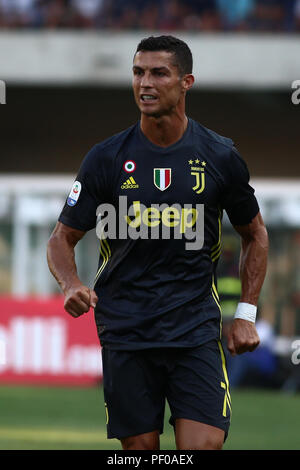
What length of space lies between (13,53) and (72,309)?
44.0ft

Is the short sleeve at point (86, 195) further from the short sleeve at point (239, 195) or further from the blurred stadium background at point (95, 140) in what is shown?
the blurred stadium background at point (95, 140)

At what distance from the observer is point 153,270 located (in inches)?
193

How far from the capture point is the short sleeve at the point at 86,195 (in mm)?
4965

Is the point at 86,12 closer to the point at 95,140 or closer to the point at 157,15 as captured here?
the point at 157,15

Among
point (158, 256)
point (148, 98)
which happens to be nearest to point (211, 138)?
point (148, 98)

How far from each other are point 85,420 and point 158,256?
654 cm

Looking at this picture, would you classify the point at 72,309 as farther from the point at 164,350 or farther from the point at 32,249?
the point at 32,249

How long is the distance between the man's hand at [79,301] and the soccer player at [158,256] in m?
0.03

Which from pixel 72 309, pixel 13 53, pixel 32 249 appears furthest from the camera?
pixel 13 53

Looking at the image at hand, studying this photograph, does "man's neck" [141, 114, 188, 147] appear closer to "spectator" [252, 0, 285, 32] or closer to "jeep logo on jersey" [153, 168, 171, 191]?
"jeep logo on jersey" [153, 168, 171, 191]

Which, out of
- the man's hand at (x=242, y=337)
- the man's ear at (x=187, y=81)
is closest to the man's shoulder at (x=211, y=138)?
the man's ear at (x=187, y=81)

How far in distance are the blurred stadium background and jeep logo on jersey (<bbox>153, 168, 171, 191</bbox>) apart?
21.8 ft

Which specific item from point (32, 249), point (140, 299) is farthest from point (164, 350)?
point (32, 249)

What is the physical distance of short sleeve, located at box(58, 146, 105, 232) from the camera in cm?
496
